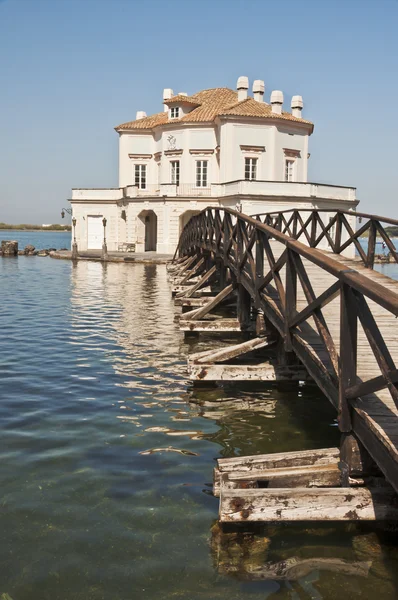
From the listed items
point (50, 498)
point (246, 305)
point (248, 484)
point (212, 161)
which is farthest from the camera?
point (212, 161)

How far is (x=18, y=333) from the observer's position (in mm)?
13883

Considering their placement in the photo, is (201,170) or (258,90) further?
(258,90)

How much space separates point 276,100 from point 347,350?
134 feet

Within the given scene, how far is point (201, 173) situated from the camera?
4269cm

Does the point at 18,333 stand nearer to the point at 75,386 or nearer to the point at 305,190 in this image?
the point at 75,386

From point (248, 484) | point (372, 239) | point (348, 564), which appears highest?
point (372, 239)

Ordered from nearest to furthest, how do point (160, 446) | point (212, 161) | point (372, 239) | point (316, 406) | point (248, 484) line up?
point (248, 484) → point (160, 446) → point (316, 406) → point (372, 239) → point (212, 161)

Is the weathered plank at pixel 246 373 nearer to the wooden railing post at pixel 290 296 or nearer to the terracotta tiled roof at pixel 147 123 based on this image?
the wooden railing post at pixel 290 296

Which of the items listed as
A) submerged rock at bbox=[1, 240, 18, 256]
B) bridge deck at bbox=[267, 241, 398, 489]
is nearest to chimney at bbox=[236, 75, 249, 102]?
submerged rock at bbox=[1, 240, 18, 256]

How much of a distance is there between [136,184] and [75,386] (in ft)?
126

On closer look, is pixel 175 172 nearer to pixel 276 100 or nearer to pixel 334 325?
pixel 276 100

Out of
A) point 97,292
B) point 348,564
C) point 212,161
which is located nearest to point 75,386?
point 348,564

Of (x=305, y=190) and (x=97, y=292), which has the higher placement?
(x=305, y=190)

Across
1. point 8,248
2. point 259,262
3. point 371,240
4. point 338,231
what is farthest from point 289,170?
point 259,262
